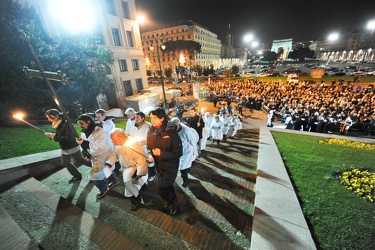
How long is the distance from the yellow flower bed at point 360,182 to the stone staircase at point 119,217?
7.39ft

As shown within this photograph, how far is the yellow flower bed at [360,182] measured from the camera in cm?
379

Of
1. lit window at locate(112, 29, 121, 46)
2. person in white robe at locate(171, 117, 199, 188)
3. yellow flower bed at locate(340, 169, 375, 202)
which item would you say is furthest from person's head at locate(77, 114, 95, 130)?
lit window at locate(112, 29, 121, 46)

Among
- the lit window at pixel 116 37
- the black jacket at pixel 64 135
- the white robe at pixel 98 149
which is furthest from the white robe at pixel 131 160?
the lit window at pixel 116 37

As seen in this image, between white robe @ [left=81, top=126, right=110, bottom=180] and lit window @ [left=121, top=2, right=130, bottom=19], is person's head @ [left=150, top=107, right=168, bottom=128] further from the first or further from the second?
lit window @ [left=121, top=2, right=130, bottom=19]

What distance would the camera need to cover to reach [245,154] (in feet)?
22.1

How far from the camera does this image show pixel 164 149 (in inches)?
124

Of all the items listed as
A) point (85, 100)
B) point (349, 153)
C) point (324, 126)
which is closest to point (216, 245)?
point (349, 153)

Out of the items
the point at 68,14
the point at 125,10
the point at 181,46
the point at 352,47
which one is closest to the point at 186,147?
the point at 68,14

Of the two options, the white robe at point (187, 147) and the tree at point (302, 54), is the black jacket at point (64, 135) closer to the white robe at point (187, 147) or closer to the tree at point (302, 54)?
the white robe at point (187, 147)

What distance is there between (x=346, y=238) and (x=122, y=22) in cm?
2486

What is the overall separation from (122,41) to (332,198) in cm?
2340

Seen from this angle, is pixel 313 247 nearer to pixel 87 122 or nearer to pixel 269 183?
pixel 269 183

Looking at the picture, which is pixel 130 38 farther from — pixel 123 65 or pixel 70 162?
pixel 70 162

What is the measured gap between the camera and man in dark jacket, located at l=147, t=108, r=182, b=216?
123 inches
